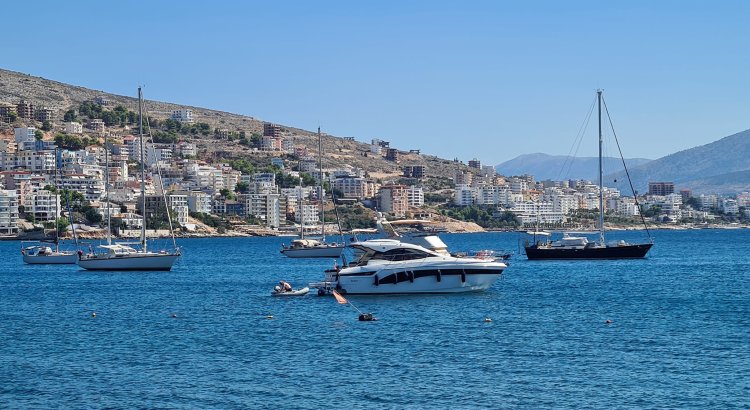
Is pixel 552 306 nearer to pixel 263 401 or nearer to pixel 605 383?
pixel 605 383

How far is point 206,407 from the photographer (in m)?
28.5

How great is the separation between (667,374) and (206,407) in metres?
12.2

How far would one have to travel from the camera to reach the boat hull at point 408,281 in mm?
52781

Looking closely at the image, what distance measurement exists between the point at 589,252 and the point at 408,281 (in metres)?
38.6

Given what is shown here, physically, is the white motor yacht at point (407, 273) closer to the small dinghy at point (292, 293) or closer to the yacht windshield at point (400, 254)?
the yacht windshield at point (400, 254)

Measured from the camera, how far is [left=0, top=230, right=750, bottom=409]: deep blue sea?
1168 inches

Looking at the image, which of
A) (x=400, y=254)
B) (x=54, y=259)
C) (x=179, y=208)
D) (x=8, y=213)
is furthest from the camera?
(x=179, y=208)

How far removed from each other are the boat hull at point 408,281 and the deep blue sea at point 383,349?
66 cm

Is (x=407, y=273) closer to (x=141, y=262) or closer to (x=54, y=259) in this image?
(x=141, y=262)

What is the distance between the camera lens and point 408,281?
2084 inches

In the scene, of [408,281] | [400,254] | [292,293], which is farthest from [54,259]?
[408,281]

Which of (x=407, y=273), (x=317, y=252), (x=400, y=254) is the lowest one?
(x=407, y=273)

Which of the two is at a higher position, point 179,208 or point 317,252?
point 179,208

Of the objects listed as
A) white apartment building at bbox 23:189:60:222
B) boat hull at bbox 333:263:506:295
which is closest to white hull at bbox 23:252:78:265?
boat hull at bbox 333:263:506:295
